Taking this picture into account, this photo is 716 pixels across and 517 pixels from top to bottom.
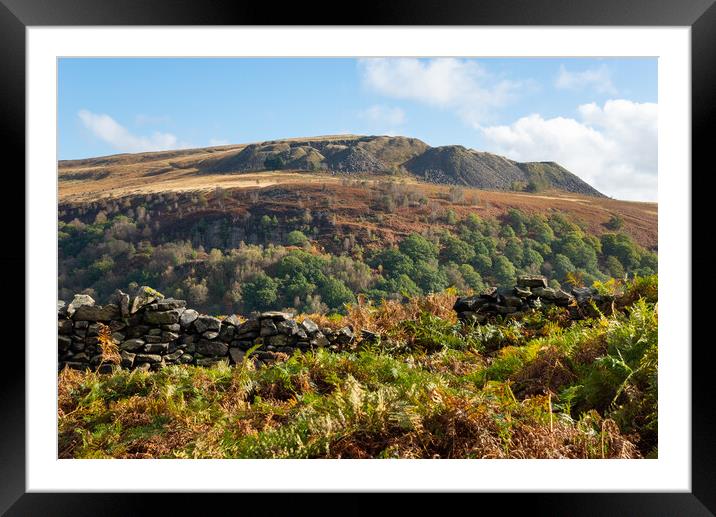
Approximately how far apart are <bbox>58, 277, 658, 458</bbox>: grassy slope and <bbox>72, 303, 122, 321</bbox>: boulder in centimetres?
85

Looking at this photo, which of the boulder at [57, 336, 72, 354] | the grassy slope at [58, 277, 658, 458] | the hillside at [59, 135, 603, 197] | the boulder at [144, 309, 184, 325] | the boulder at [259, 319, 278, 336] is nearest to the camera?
the grassy slope at [58, 277, 658, 458]

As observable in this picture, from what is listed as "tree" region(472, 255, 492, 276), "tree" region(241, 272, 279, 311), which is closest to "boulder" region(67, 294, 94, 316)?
"tree" region(241, 272, 279, 311)

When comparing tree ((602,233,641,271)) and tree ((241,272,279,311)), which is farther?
tree ((602,233,641,271))

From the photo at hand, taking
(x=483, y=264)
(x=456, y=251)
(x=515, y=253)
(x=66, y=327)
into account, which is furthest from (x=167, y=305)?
(x=515, y=253)

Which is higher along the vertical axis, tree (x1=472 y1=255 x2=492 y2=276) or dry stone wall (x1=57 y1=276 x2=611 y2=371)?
tree (x1=472 y1=255 x2=492 y2=276)

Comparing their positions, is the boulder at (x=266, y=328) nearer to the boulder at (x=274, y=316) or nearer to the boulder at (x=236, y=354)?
the boulder at (x=274, y=316)

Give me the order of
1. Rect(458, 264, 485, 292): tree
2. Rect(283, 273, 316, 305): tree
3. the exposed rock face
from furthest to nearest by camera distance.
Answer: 1. the exposed rock face
2. Rect(458, 264, 485, 292): tree
3. Rect(283, 273, 316, 305): tree

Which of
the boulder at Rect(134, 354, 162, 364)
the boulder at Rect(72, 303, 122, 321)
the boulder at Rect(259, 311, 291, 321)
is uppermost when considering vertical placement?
the boulder at Rect(72, 303, 122, 321)

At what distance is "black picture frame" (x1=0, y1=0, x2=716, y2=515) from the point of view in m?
2.58

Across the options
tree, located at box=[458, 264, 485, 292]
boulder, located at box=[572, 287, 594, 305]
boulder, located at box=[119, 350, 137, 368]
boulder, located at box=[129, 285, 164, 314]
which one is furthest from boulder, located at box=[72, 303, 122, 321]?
tree, located at box=[458, 264, 485, 292]

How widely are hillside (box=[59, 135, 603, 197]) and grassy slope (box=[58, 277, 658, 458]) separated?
25.3m

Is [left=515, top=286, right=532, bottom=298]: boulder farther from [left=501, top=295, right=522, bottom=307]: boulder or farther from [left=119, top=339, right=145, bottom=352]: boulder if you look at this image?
[left=119, top=339, right=145, bottom=352]: boulder
